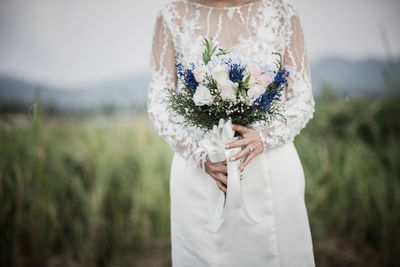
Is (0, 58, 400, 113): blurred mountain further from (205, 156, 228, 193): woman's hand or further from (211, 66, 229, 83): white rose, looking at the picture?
(211, 66, 229, 83): white rose

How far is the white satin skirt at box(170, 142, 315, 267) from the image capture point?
149 cm

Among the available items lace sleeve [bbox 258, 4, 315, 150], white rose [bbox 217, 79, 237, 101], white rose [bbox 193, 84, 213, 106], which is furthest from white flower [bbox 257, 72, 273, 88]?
lace sleeve [bbox 258, 4, 315, 150]

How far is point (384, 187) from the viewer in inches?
113

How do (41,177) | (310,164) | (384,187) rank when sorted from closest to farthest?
1. (41,177)
2. (384,187)
3. (310,164)

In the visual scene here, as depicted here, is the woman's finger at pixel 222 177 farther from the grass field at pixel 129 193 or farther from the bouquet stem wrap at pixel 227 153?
the grass field at pixel 129 193

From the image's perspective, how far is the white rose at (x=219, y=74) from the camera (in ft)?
3.45

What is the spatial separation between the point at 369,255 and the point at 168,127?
282 centimetres

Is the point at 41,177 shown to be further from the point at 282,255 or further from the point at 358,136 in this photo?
the point at 358,136

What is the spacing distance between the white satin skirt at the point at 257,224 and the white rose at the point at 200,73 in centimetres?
63

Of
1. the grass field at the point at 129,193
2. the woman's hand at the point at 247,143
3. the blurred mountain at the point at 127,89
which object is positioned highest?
the blurred mountain at the point at 127,89

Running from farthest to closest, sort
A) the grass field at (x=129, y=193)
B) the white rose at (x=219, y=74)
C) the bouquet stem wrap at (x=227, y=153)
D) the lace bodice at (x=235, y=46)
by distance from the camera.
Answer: the grass field at (x=129, y=193) → the lace bodice at (x=235, y=46) → the bouquet stem wrap at (x=227, y=153) → the white rose at (x=219, y=74)

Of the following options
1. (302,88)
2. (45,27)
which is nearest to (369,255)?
(302,88)

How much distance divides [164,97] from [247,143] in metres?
0.55

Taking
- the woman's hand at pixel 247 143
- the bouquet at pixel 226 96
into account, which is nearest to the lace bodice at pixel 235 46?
the woman's hand at pixel 247 143
